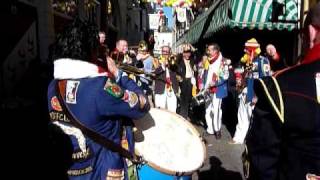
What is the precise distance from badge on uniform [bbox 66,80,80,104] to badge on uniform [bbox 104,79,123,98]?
0.19 meters

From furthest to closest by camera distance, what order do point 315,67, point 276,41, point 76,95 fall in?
1. point 276,41
2. point 76,95
3. point 315,67

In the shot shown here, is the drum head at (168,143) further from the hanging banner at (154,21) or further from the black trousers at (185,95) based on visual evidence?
the hanging banner at (154,21)

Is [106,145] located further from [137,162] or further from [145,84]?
[145,84]

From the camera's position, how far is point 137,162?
11.5 ft

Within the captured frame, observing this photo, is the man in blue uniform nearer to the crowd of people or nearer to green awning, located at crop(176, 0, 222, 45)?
the crowd of people

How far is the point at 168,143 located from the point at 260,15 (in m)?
8.36

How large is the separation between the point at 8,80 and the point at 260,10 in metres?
6.04

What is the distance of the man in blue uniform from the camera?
10.3 ft

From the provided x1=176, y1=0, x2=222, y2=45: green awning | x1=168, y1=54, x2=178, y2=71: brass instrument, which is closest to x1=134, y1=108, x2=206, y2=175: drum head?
x1=168, y1=54, x2=178, y2=71: brass instrument

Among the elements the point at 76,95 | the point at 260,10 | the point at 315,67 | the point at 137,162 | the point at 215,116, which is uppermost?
the point at 260,10

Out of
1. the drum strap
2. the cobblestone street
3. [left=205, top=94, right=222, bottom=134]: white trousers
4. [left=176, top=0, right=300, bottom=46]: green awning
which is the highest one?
[left=176, top=0, right=300, bottom=46]: green awning

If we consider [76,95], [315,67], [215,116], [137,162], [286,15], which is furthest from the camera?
[286,15]

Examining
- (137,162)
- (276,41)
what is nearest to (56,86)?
(137,162)

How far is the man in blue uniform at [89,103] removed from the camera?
3.14 metres
